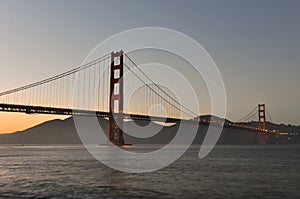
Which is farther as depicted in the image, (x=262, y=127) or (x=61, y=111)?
(x=262, y=127)

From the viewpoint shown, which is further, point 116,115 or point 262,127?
point 262,127

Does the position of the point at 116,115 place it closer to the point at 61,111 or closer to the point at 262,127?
the point at 61,111

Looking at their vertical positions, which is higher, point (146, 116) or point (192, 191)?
point (146, 116)

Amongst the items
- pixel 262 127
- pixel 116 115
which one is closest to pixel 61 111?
pixel 116 115

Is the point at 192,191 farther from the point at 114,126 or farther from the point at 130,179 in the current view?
the point at 114,126

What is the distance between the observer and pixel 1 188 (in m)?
16.6

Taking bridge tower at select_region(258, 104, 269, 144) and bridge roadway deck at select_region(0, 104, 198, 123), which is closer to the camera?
bridge roadway deck at select_region(0, 104, 198, 123)

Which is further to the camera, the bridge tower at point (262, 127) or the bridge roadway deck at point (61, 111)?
the bridge tower at point (262, 127)

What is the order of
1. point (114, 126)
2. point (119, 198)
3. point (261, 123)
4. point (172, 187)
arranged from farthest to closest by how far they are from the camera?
point (261, 123), point (114, 126), point (172, 187), point (119, 198)

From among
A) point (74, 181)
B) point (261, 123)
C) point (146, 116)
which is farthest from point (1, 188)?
→ point (261, 123)

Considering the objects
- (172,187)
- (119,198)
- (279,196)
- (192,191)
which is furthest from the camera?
(172,187)

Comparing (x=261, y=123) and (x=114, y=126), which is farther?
(x=261, y=123)

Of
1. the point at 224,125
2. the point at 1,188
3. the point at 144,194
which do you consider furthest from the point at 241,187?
the point at 224,125

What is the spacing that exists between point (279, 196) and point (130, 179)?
27.0ft
